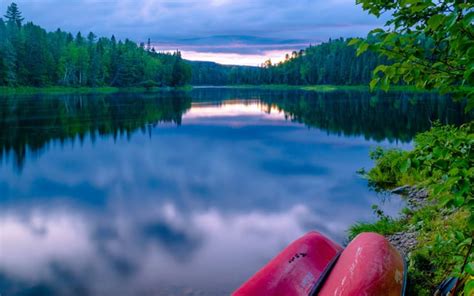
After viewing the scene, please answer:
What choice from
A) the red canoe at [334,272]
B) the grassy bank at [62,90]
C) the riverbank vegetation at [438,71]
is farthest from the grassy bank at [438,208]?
the grassy bank at [62,90]

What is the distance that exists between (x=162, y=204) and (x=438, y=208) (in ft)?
45.2

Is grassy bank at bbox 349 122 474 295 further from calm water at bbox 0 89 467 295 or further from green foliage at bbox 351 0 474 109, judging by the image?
calm water at bbox 0 89 467 295

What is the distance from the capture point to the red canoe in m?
6.65

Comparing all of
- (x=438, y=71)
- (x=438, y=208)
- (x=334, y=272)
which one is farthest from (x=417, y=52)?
(x=334, y=272)

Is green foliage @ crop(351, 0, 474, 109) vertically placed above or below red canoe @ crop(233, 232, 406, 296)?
above

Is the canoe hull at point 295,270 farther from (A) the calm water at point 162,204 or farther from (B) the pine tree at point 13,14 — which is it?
(B) the pine tree at point 13,14

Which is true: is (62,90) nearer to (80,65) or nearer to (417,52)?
(80,65)

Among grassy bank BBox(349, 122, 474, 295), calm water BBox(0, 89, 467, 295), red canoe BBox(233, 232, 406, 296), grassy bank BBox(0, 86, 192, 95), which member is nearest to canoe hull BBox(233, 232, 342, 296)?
red canoe BBox(233, 232, 406, 296)

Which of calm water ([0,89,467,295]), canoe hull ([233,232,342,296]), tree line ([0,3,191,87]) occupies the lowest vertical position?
calm water ([0,89,467,295])

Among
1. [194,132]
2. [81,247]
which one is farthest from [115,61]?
[81,247]

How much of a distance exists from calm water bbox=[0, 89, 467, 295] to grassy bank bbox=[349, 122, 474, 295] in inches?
54.6

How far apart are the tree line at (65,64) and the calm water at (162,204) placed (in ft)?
243

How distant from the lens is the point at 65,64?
119 metres

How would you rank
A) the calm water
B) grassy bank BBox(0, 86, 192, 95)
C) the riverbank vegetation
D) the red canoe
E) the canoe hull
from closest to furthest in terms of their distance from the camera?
the riverbank vegetation < the red canoe < the canoe hull < the calm water < grassy bank BBox(0, 86, 192, 95)
